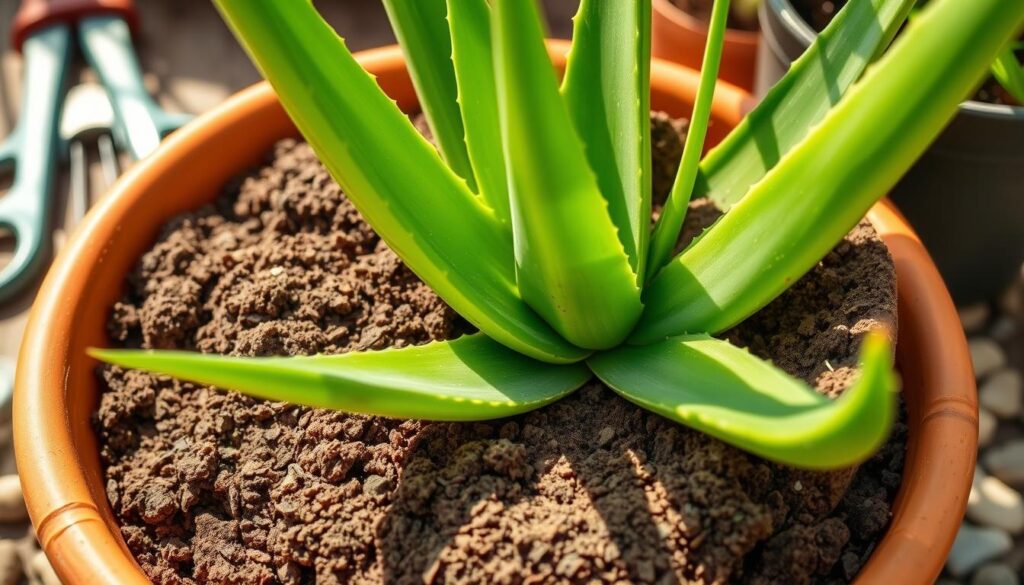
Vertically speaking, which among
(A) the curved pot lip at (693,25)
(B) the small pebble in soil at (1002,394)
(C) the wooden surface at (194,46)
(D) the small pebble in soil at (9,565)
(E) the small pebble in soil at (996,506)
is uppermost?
(A) the curved pot lip at (693,25)

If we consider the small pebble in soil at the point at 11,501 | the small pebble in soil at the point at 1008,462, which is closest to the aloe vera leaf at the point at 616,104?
the small pebble in soil at the point at 1008,462

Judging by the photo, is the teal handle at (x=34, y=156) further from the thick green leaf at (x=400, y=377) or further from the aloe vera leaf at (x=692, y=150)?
the aloe vera leaf at (x=692, y=150)

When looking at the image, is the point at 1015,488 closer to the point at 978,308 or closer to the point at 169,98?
the point at 978,308

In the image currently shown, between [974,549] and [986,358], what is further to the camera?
[986,358]

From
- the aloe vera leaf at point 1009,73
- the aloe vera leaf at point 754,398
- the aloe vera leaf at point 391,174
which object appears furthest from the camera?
the aloe vera leaf at point 1009,73

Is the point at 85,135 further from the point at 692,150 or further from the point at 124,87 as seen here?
the point at 692,150

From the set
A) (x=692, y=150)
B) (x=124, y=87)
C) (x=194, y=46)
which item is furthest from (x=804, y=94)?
(x=194, y=46)

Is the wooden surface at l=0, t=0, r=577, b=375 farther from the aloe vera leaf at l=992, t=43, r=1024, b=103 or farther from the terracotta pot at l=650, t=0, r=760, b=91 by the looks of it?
the aloe vera leaf at l=992, t=43, r=1024, b=103
